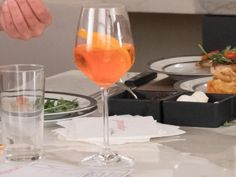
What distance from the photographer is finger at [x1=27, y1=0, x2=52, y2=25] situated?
1.58 m

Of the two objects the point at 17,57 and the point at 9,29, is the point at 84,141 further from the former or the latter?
the point at 17,57

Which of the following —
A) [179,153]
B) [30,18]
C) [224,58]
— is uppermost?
[30,18]

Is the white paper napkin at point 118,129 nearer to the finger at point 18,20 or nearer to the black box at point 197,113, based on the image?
the black box at point 197,113

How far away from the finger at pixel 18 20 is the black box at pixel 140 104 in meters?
0.34

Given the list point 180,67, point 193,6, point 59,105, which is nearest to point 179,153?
point 59,105

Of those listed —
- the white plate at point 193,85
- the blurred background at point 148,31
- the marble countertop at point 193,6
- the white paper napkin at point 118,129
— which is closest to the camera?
the white paper napkin at point 118,129

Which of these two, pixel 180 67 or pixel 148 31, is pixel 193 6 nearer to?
pixel 148 31

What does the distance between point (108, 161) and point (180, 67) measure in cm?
93

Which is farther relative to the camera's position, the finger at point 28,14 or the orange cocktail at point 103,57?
the finger at point 28,14

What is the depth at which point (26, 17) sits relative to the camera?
1604 mm

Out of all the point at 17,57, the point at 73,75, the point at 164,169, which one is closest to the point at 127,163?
the point at 164,169

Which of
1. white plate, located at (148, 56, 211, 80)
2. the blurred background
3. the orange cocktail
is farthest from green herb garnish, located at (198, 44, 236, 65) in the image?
the blurred background

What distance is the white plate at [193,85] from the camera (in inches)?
60.6

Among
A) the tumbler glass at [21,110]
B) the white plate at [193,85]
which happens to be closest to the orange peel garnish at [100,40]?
the tumbler glass at [21,110]
